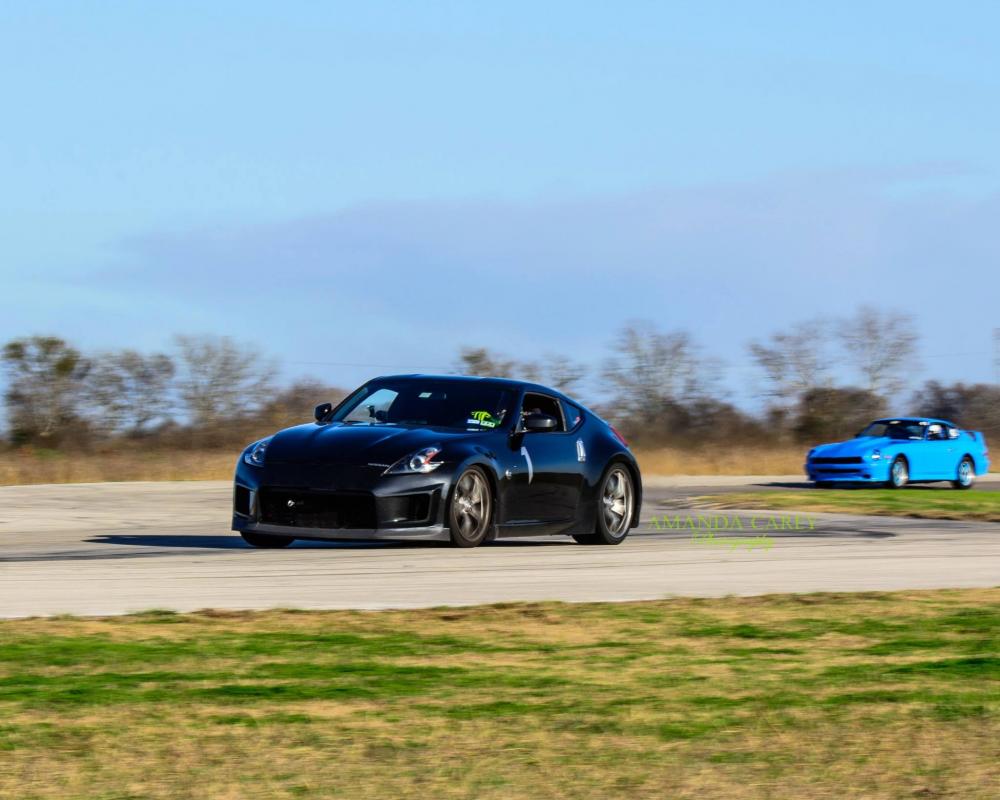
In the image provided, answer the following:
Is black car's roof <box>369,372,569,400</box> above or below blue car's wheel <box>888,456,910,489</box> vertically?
above

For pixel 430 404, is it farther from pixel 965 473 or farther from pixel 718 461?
pixel 718 461

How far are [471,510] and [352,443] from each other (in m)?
1.13

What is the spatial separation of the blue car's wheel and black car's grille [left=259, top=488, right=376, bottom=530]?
1959 cm

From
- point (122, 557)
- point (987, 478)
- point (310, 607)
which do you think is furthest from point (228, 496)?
Result: point (987, 478)

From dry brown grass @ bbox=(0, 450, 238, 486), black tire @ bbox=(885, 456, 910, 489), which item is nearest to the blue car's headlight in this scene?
dry brown grass @ bbox=(0, 450, 238, 486)

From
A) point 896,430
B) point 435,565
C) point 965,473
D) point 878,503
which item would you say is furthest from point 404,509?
point 965,473

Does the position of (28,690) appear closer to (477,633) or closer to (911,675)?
(477,633)

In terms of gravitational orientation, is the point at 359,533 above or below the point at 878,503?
below

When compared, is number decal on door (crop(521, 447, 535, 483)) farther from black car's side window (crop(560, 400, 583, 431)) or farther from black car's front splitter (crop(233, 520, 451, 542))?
black car's front splitter (crop(233, 520, 451, 542))

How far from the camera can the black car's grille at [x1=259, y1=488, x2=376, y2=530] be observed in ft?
43.0

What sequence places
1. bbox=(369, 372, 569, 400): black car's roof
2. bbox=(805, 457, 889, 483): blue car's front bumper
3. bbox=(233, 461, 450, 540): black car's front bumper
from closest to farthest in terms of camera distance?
bbox=(233, 461, 450, 540): black car's front bumper
bbox=(369, 372, 569, 400): black car's roof
bbox=(805, 457, 889, 483): blue car's front bumper

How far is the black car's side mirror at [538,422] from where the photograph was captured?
46.6ft

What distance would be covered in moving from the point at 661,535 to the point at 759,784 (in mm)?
11779

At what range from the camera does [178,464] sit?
38188 millimetres
